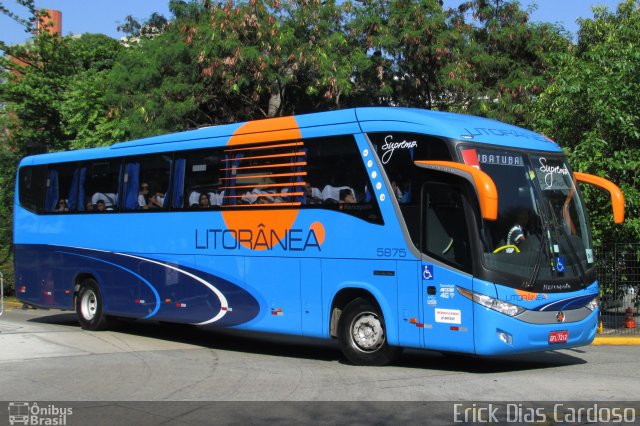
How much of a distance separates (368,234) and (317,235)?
1.04m

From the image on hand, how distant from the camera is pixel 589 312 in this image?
10.7 meters

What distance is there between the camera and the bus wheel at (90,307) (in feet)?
53.2

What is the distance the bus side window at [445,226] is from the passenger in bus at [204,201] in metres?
4.64

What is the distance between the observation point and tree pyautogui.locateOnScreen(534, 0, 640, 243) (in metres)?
15.0

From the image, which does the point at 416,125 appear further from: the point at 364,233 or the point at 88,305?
the point at 88,305

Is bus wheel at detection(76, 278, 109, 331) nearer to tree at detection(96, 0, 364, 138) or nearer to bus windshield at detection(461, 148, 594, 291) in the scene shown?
tree at detection(96, 0, 364, 138)

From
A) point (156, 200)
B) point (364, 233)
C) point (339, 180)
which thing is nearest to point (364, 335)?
point (364, 233)

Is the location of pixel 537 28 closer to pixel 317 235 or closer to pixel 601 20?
pixel 601 20

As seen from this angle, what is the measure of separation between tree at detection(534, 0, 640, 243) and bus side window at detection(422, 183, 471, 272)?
233 inches

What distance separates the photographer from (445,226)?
10.3 m

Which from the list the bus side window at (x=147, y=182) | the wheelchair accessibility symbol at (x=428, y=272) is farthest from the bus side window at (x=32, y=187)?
the wheelchair accessibility symbol at (x=428, y=272)

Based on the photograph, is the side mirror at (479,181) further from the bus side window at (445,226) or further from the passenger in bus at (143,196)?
the passenger in bus at (143,196)

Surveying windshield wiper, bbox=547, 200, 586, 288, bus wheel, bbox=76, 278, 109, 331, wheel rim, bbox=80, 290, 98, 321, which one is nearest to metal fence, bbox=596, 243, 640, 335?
windshield wiper, bbox=547, 200, 586, 288

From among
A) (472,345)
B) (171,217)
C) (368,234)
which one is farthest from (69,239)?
(472,345)
